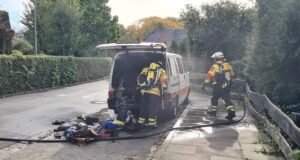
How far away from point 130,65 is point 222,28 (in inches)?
453

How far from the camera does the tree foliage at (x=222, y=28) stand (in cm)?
1975

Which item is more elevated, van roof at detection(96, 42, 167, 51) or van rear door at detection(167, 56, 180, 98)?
van roof at detection(96, 42, 167, 51)

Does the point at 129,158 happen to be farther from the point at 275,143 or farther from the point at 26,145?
the point at 275,143

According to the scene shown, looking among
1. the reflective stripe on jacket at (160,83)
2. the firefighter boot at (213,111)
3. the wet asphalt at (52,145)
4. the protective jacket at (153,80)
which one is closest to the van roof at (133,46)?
the protective jacket at (153,80)

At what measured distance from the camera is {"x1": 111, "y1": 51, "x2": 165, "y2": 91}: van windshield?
383 inches

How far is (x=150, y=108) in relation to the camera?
28.4 feet

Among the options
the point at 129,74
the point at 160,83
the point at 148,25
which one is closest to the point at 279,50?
the point at 160,83

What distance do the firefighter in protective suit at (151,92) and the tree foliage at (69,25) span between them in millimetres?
24336

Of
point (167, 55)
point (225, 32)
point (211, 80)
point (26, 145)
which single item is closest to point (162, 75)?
point (167, 55)

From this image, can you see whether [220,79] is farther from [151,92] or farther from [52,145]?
[52,145]

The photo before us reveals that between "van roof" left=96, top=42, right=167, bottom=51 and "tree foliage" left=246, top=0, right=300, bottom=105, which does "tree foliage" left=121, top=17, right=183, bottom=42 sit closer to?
"tree foliage" left=246, top=0, right=300, bottom=105

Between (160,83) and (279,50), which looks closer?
(279,50)

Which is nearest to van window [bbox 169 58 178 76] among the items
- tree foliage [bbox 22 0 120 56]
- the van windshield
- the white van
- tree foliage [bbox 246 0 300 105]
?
the white van

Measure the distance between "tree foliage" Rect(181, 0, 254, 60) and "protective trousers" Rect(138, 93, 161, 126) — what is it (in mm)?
11800
